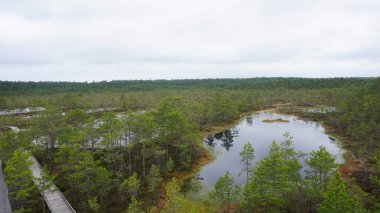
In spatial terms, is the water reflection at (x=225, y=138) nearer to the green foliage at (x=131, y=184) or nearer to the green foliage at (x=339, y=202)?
the green foliage at (x=131, y=184)

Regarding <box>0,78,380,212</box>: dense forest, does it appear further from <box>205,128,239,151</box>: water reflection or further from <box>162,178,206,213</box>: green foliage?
<box>205,128,239,151</box>: water reflection

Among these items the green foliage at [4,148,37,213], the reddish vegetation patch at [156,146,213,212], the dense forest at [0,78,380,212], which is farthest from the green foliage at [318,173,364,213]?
the green foliage at [4,148,37,213]

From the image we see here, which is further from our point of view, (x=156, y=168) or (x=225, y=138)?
(x=225, y=138)

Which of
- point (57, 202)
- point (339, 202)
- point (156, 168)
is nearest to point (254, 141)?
point (156, 168)

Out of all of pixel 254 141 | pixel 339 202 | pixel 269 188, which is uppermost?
pixel 339 202

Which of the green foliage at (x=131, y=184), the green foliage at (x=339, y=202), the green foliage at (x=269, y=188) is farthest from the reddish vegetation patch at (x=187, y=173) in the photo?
the green foliage at (x=339, y=202)

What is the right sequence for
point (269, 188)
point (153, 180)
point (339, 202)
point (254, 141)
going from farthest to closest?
point (254, 141), point (153, 180), point (269, 188), point (339, 202)

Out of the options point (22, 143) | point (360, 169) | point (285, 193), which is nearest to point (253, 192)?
point (285, 193)

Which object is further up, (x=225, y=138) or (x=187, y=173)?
(x=225, y=138)

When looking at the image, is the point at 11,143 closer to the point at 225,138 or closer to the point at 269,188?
the point at 269,188
